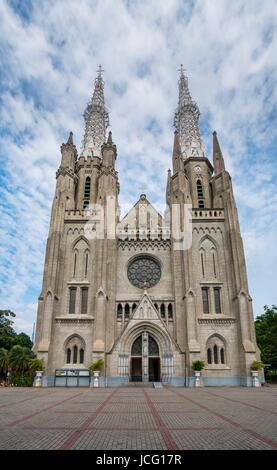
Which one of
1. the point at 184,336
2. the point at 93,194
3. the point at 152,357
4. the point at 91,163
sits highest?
the point at 91,163

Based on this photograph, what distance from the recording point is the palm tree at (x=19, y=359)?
98.0 ft

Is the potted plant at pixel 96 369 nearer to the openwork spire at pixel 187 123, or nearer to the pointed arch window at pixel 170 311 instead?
the pointed arch window at pixel 170 311

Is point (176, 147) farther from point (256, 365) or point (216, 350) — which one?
point (256, 365)

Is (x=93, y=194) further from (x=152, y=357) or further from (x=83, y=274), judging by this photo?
(x=152, y=357)

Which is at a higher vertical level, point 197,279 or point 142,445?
point 197,279

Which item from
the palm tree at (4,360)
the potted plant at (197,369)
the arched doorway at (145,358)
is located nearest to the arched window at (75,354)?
the arched doorway at (145,358)

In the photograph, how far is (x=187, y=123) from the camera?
52469mm

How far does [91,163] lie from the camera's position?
44.7 meters

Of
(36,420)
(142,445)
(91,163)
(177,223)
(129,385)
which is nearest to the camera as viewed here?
(142,445)

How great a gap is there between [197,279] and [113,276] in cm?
902

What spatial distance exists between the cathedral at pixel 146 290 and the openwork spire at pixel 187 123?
7.63 meters

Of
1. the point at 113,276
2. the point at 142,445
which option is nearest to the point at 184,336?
the point at 113,276

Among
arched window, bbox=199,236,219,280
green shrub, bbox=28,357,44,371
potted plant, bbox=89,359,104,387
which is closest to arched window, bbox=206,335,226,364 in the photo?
arched window, bbox=199,236,219,280

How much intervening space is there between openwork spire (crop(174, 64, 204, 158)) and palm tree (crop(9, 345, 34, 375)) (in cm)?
3364
